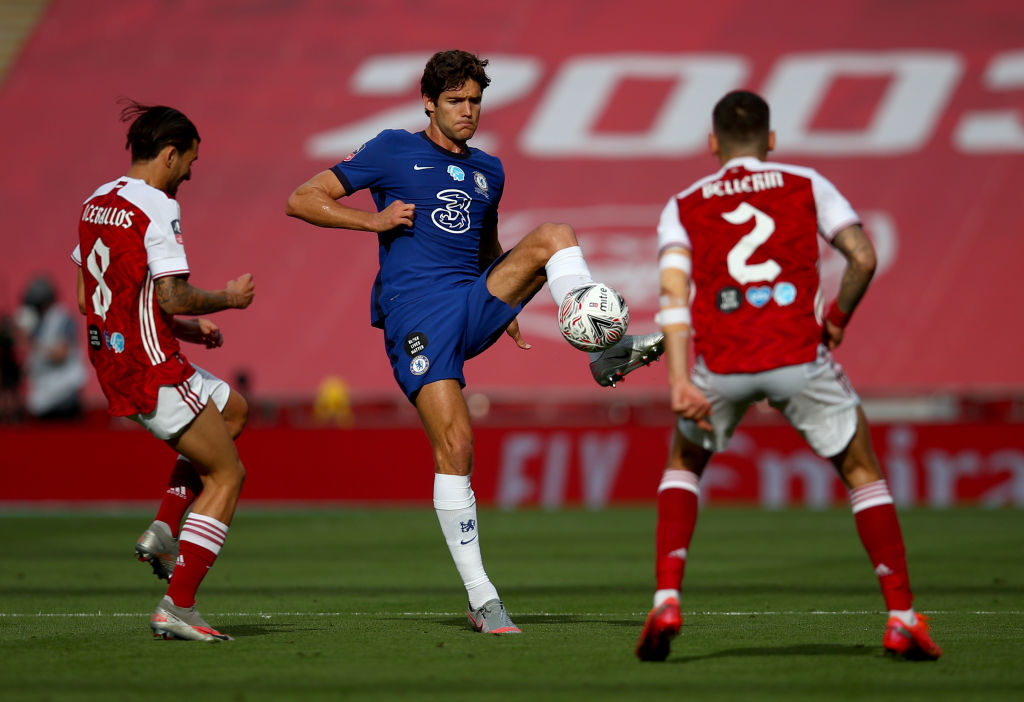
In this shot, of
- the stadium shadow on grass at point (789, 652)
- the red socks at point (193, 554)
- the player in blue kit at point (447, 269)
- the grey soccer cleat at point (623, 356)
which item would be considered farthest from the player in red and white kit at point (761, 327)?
the red socks at point (193, 554)

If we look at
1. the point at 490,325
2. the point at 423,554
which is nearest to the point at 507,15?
the point at 423,554

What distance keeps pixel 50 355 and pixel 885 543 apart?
45.0 feet

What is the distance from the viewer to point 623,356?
6.79 metres

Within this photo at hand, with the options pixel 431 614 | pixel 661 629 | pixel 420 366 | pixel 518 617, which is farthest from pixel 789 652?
pixel 431 614

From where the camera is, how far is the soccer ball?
6418 millimetres

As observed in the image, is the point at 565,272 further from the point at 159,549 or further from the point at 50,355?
the point at 50,355

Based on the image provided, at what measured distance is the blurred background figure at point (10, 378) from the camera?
19469 mm

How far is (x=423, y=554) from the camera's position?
11758 millimetres

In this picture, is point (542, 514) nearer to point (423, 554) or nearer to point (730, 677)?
point (423, 554)

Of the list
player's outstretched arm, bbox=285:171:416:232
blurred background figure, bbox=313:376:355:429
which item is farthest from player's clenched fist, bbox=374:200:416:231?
blurred background figure, bbox=313:376:355:429

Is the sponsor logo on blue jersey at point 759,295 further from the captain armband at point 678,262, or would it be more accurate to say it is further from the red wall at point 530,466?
the red wall at point 530,466

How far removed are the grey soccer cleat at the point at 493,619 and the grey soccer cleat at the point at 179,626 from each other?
1.10m

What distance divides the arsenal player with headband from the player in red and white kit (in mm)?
2023

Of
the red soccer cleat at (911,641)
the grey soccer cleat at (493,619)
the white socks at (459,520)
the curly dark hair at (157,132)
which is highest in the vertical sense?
the curly dark hair at (157,132)
